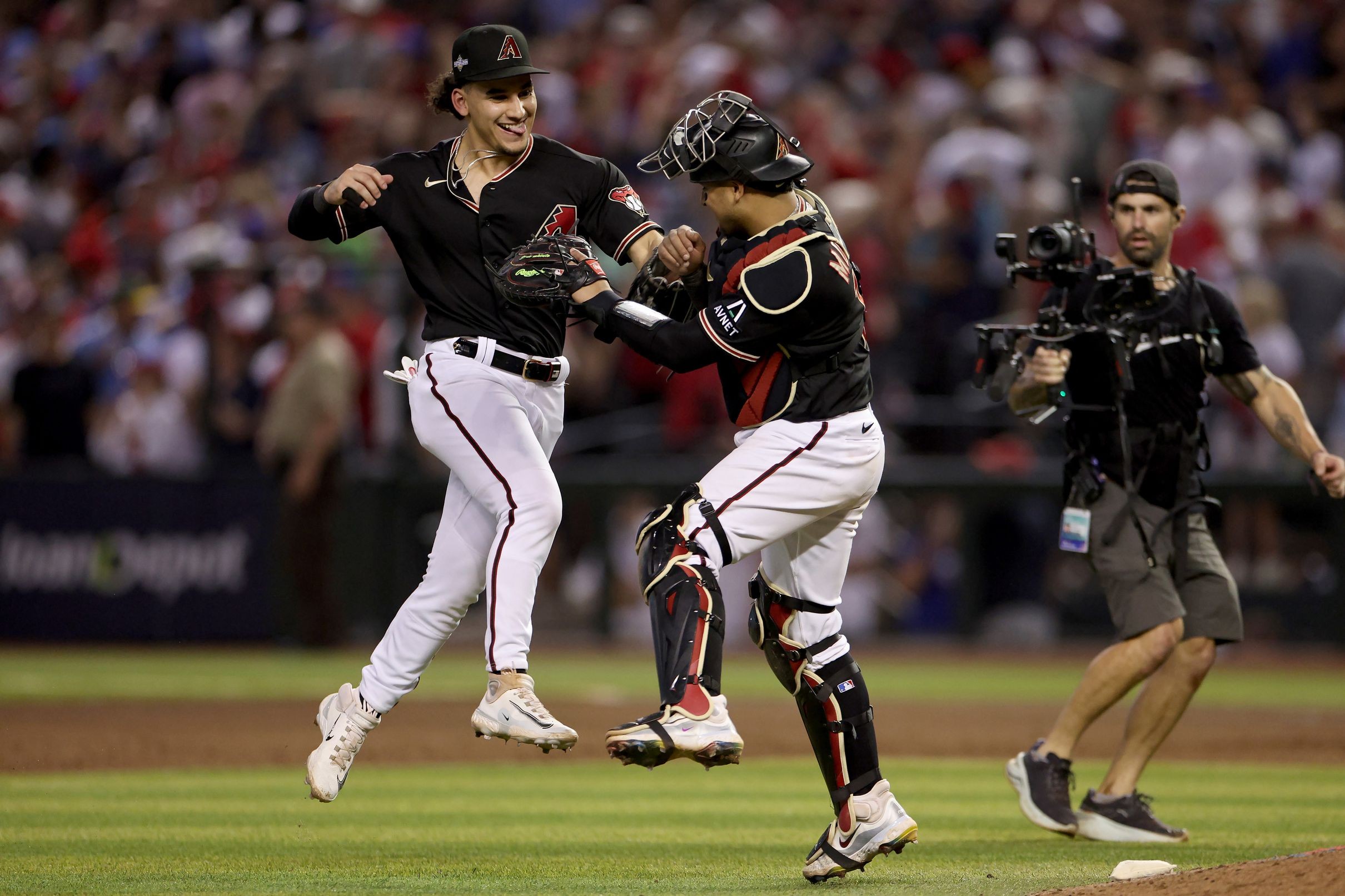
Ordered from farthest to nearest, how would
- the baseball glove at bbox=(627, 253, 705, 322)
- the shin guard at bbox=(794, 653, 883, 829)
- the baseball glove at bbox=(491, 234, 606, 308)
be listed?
the baseball glove at bbox=(627, 253, 705, 322)
the shin guard at bbox=(794, 653, 883, 829)
the baseball glove at bbox=(491, 234, 606, 308)

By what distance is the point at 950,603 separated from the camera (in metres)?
15.4

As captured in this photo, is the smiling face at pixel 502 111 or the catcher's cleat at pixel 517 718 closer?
the catcher's cleat at pixel 517 718

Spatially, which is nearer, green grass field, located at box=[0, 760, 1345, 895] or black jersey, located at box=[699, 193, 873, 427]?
black jersey, located at box=[699, 193, 873, 427]

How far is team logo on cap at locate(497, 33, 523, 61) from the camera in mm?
6137

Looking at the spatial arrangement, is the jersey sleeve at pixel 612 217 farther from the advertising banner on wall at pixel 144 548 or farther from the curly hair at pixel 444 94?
the advertising banner on wall at pixel 144 548

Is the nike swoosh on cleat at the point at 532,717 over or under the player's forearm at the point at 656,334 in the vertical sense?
under

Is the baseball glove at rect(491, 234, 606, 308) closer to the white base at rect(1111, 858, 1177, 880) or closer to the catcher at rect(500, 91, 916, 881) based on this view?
the catcher at rect(500, 91, 916, 881)

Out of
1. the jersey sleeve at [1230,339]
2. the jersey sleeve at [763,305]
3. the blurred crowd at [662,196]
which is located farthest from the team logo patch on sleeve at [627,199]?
the blurred crowd at [662,196]

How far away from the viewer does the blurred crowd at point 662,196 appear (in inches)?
594

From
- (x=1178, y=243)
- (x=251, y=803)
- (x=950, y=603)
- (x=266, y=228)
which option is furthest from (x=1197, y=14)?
(x=251, y=803)

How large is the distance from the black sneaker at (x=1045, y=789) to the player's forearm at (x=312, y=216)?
129 inches

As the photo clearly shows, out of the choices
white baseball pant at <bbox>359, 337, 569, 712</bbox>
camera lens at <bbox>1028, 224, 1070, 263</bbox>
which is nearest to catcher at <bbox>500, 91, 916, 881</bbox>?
white baseball pant at <bbox>359, 337, 569, 712</bbox>

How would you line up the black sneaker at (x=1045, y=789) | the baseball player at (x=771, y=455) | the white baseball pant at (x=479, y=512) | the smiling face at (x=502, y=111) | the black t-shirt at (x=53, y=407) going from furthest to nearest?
the black t-shirt at (x=53, y=407) < the black sneaker at (x=1045, y=789) < the smiling face at (x=502, y=111) < the white baseball pant at (x=479, y=512) < the baseball player at (x=771, y=455)

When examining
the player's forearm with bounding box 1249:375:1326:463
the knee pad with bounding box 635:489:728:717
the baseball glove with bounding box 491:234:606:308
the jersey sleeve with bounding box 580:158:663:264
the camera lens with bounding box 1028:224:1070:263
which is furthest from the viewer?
→ the player's forearm with bounding box 1249:375:1326:463
